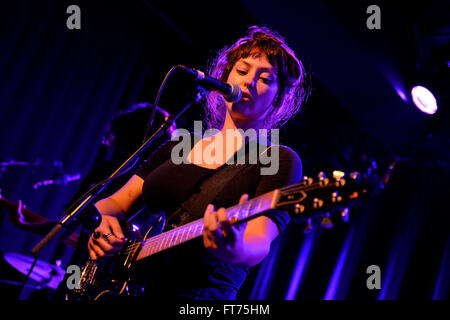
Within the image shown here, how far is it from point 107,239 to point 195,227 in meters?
0.53

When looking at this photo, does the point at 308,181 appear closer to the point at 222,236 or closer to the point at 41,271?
the point at 222,236

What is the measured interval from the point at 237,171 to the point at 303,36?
2898mm

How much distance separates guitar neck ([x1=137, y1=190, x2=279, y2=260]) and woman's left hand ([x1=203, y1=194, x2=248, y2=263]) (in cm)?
7

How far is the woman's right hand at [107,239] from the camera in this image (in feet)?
5.73

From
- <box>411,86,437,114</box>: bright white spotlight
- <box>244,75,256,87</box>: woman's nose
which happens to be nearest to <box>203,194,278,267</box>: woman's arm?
<box>244,75,256,87</box>: woman's nose

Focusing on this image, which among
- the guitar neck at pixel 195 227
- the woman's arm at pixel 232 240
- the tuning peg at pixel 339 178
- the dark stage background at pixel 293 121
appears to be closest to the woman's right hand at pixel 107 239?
the guitar neck at pixel 195 227

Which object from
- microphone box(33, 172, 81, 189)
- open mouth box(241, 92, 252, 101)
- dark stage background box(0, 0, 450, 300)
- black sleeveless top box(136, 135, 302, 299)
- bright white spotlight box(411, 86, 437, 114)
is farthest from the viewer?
microphone box(33, 172, 81, 189)

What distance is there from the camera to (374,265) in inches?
221

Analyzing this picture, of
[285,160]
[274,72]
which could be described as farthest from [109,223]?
[274,72]

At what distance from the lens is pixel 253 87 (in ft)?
6.14

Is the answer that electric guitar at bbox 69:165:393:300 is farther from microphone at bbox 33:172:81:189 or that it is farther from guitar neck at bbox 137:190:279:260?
microphone at bbox 33:172:81:189

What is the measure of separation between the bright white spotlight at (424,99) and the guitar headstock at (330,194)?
2.99 meters

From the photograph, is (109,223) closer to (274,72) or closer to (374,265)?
(274,72)

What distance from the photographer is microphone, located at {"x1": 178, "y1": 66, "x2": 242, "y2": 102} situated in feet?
5.75
